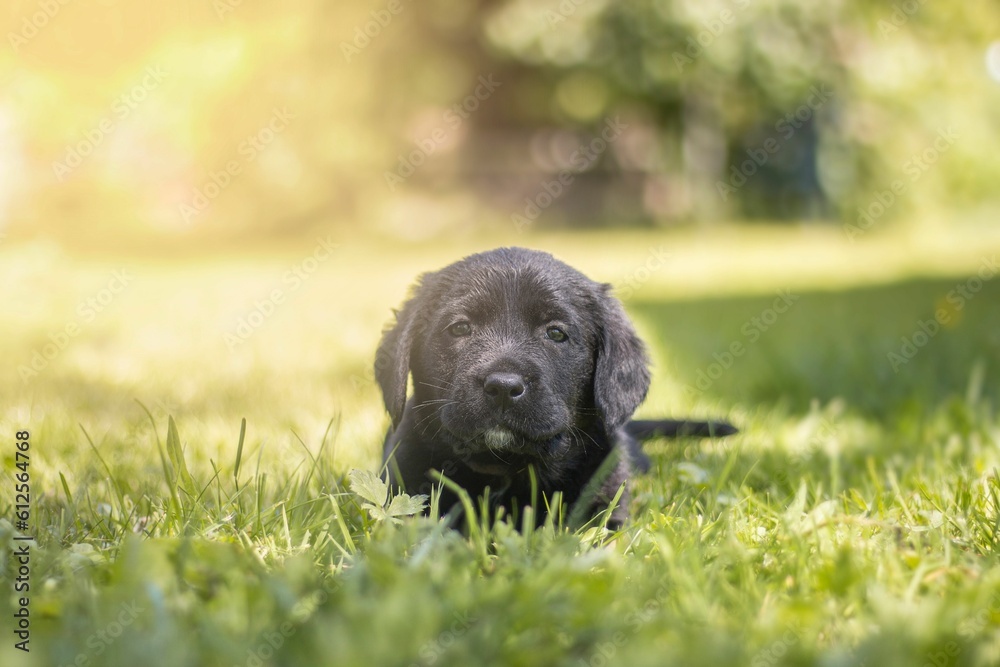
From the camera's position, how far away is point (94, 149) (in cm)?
1148

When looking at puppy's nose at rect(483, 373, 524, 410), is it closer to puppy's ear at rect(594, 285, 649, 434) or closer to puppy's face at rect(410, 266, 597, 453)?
puppy's face at rect(410, 266, 597, 453)

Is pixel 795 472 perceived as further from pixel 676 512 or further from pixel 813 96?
pixel 813 96

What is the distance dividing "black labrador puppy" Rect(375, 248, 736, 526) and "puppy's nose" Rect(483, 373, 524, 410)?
22 mm

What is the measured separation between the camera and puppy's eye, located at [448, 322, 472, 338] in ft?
8.89

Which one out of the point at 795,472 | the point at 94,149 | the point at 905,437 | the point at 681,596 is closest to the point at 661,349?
the point at 905,437

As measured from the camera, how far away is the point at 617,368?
9.00ft

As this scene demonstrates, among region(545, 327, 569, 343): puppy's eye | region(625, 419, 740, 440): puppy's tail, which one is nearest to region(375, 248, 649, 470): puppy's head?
region(545, 327, 569, 343): puppy's eye

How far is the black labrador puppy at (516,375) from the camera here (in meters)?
2.48

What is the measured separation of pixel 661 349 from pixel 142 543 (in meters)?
4.22

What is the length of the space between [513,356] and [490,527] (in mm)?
602

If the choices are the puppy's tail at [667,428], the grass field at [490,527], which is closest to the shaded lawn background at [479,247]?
the grass field at [490,527]

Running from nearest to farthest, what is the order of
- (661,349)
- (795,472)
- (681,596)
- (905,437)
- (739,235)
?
(681,596) → (795,472) → (905,437) → (661,349) → (739,235)

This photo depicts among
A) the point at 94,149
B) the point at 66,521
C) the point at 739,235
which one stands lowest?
the point at 66,521

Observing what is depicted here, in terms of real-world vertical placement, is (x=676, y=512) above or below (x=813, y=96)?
below
